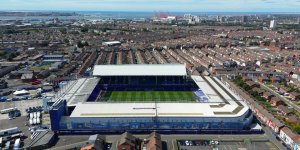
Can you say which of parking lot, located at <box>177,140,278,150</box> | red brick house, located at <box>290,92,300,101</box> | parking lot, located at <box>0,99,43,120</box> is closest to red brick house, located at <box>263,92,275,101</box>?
red brick house, located at <box>290,92,300,101</box>

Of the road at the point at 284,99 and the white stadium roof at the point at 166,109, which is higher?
the white stadium roof at the point at 166,109

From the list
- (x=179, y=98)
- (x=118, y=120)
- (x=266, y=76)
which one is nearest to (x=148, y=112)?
(x=118, y=120)

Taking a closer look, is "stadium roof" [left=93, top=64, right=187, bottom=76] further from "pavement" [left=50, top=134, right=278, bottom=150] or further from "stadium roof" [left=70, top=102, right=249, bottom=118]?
"pavement" [left=50, top=134, right=278, bottom=150]

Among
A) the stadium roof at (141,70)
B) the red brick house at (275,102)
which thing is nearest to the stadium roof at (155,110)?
the red brick house at (275,102)

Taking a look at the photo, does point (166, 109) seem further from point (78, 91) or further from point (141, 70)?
point (141, 70)

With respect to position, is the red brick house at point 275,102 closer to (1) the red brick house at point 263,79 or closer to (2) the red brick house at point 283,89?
(2) the red brick house at point 283,89

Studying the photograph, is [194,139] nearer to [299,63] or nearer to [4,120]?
[4,120]

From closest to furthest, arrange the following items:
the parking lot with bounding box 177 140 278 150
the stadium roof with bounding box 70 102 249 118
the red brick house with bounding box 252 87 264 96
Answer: the parking lot with bounding box 177 140 278 150, the stadium roof with bounding box 70 102 249 118, the red brick house with bounding box 252 87 264 96
